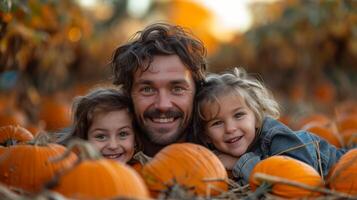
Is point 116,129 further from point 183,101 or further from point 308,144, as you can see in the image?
point 308,144

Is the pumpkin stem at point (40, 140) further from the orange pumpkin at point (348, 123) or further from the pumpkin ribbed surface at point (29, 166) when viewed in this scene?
the orange pumpkin at point (348, 123)

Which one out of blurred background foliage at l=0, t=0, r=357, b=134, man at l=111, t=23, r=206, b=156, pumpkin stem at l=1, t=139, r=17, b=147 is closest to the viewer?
pumpkin stem at l=1, t=139, r=17, b=147

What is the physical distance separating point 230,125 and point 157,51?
0.68 metres

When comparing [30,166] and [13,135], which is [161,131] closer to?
[13,135]

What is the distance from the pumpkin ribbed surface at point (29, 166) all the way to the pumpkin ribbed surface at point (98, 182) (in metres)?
0.46

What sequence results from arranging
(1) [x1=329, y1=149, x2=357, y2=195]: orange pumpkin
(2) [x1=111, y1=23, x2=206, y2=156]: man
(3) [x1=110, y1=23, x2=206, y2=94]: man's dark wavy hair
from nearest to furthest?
(1) [x1=329, y1=149, x2=357, y2=195]: orange pumpkin
(2) [x1=111, y1=23, x2=206, y2=156]: man
(3) [x1=110, y1=23, x2=206, y2=94]: man's dark wavy hair

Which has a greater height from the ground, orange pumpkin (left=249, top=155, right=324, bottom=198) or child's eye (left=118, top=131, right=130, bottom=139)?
child's eye (left=118, top=131, right=130, bottom=139)

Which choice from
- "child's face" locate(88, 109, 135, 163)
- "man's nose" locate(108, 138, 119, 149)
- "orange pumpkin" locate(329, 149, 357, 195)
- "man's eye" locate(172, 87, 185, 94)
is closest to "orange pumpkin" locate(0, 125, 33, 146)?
"child's face" locate(88, 109, 135, 163)

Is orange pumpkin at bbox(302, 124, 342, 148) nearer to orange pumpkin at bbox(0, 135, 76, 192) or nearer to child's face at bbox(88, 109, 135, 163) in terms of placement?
child's face at bbox(88, 109, 135, 163)

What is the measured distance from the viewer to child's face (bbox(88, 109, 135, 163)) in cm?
356

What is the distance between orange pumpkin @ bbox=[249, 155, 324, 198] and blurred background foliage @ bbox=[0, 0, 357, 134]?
2058 mm

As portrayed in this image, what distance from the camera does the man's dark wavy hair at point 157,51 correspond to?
3857mm

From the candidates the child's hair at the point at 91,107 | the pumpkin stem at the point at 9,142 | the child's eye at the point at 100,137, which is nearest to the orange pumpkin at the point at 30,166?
the pumpkin stem at the point at 9,142

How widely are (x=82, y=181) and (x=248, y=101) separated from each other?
1809mm
